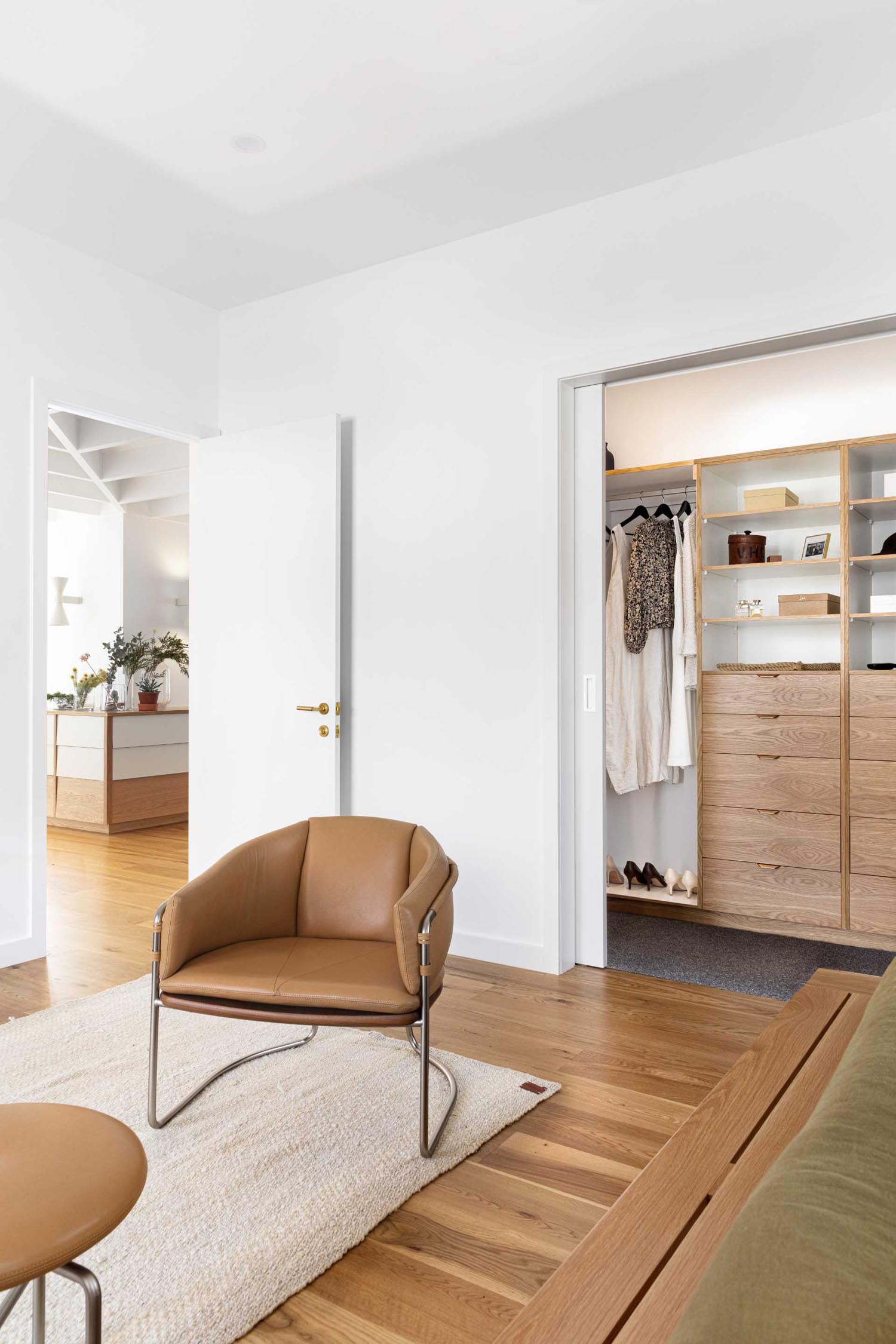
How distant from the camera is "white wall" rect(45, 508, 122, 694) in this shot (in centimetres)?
765

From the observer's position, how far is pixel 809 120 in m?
2.81

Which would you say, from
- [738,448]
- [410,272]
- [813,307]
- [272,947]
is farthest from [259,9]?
[738,448]

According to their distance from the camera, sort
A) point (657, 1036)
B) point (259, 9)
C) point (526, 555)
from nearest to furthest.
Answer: point (259, 9)
point (657, 1036)
point (526, 555)

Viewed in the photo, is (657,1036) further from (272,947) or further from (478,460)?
(478,460)

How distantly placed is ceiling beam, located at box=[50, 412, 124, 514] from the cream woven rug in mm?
4745

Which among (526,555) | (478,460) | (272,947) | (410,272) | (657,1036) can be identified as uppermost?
Result: (410,272)

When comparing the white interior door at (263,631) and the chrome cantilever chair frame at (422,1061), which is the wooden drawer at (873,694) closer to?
the white interior door at (263,631)

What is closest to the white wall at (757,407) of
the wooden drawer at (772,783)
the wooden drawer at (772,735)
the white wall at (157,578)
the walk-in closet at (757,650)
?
the walk-in closet at (757,650)

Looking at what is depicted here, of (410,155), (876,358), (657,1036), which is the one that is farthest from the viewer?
(876,358)

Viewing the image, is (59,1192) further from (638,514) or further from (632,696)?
(638,514)

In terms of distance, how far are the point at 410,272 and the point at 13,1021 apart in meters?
3.09

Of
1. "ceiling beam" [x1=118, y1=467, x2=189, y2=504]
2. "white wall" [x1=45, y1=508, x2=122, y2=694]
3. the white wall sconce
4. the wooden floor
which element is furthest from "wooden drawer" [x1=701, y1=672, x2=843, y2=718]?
the white wall sconce

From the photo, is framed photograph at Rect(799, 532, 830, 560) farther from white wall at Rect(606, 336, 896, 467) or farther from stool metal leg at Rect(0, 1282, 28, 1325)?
stool metal leg at Rect(0, 1282, 28, 1325)

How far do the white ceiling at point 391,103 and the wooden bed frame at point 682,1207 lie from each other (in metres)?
2.47
